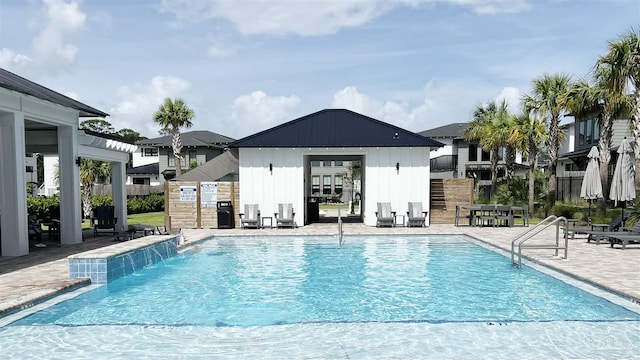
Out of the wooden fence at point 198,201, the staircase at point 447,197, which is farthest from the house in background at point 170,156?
the staircase at point 447,197

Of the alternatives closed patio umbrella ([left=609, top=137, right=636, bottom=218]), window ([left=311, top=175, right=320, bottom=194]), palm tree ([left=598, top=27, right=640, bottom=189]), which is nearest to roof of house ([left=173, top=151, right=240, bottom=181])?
closed patio umbrella ([left=609, top=137, right=636, bottom=218])

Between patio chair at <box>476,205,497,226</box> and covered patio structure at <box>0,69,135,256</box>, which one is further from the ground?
covered patio structure at <box>0,69,135,256</box>

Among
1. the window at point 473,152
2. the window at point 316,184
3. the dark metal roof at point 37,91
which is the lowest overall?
the window at point 316,184

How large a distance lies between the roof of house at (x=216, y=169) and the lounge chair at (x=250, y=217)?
224 cm

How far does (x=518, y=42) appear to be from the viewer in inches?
714

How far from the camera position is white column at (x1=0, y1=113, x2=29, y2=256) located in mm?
10672

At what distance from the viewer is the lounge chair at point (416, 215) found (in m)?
18.1

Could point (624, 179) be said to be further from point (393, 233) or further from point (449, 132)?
point (449, 132)

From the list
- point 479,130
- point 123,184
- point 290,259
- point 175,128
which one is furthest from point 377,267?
point 175,128

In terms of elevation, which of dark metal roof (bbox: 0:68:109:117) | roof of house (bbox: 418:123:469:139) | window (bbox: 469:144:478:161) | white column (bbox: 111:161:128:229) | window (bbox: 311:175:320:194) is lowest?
window (bbox: 311:175:320:194)

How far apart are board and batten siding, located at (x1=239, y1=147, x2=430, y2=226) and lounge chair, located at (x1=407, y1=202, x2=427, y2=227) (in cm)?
29

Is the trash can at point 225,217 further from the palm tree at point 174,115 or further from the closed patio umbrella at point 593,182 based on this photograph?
the palm tree at point 174,115

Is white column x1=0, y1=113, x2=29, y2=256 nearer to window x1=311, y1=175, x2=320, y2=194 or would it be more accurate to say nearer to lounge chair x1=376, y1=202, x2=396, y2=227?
lounge chair x1=376, y1=202, x2=396, y2=227

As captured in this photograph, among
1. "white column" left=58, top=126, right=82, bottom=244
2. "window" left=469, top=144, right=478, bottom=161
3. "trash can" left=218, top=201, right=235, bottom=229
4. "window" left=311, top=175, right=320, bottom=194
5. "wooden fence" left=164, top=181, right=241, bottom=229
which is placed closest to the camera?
"white column" left=58, top=126, right=82, bottom=244
